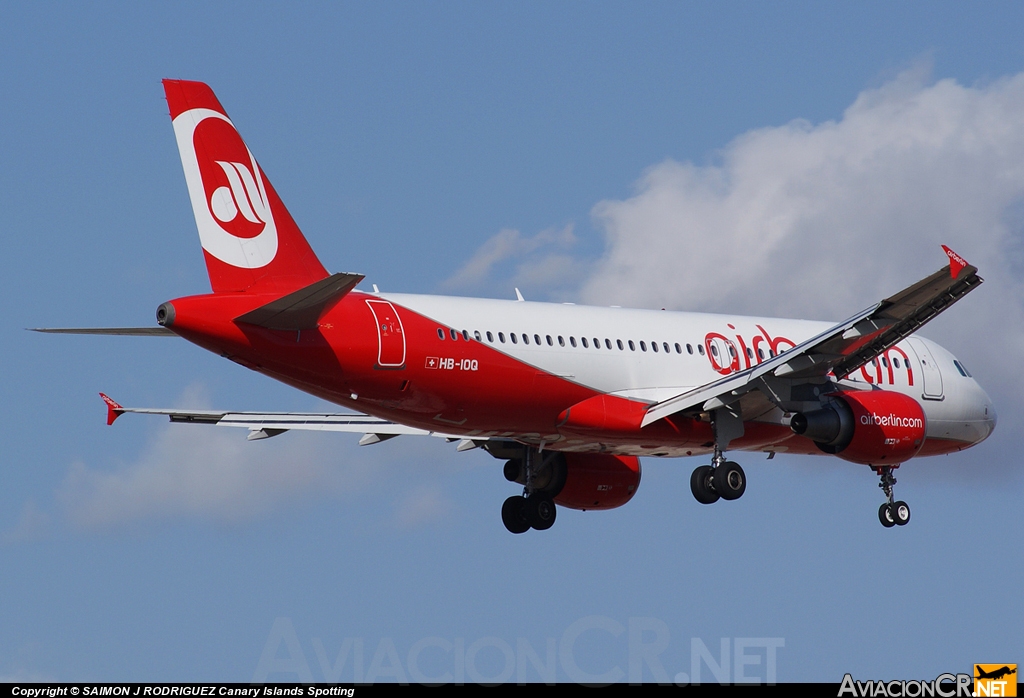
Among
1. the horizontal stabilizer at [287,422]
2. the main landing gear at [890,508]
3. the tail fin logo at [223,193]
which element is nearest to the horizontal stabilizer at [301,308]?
the tail fin logo at [223,193]

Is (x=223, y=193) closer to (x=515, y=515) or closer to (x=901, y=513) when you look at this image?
(x=515, y=515)

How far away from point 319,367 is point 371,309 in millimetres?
1654

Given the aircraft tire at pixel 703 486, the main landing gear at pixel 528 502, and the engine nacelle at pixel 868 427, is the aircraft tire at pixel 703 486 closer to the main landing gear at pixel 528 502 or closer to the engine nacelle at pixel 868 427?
the engine nacelle at pixel 868 427

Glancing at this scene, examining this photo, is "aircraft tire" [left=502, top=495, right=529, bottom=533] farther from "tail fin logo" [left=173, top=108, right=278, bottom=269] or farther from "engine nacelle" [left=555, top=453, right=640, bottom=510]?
"tail fin logo" [left=173, top=108, right=278, bottom=269]

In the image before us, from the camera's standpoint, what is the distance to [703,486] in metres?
34.6

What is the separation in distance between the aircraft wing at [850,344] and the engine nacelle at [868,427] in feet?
2.81

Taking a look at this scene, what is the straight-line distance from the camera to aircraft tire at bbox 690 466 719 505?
3456cm

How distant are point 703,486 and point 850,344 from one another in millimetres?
4446

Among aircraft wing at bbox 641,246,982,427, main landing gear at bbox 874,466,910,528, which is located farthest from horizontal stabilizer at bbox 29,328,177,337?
main landing gear at bbox 874,466,910,528

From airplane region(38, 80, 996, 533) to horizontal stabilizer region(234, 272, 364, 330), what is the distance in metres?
0.04

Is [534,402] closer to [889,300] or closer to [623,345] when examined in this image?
[623,345]

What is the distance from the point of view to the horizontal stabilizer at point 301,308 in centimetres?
2789

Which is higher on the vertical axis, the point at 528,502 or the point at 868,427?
the point at 868,427

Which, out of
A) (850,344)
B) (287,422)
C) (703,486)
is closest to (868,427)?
(850,344)
